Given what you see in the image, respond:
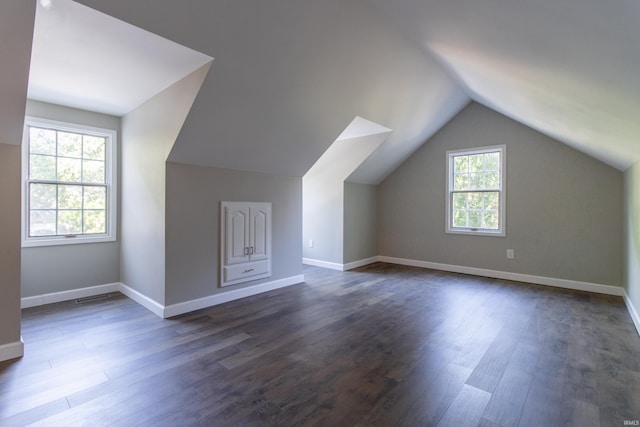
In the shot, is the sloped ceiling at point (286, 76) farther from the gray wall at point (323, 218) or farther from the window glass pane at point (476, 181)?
the window glass pane at point (476, 181)

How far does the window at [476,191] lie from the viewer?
16.2 ft

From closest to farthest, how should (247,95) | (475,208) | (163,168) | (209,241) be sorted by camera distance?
(247,95)
(163,168)
(209,241)
(475,208)

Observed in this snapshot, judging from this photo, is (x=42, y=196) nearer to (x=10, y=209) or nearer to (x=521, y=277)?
(x=10, y=209)

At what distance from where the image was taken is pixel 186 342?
2.56m

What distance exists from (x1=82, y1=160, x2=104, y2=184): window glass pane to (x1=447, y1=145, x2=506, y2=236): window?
5.32 m

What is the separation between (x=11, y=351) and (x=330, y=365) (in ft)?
7.77

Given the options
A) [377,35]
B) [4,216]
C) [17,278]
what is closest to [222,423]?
[17,278]

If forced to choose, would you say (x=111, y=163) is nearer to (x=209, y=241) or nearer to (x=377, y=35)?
(x=209, y=241)

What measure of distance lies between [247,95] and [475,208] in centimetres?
421

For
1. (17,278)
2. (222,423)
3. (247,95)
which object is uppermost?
(247,95)

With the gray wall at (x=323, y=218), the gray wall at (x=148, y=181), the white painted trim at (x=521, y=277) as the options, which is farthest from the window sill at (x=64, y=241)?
the white painted trim at (x=521, y=277)

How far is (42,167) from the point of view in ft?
11.7

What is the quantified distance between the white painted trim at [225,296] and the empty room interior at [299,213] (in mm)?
36

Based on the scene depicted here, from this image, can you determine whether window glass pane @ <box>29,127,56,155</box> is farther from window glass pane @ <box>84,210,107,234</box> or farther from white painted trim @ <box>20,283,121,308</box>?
white painted trim @ <box>20,283,121,308</box>
